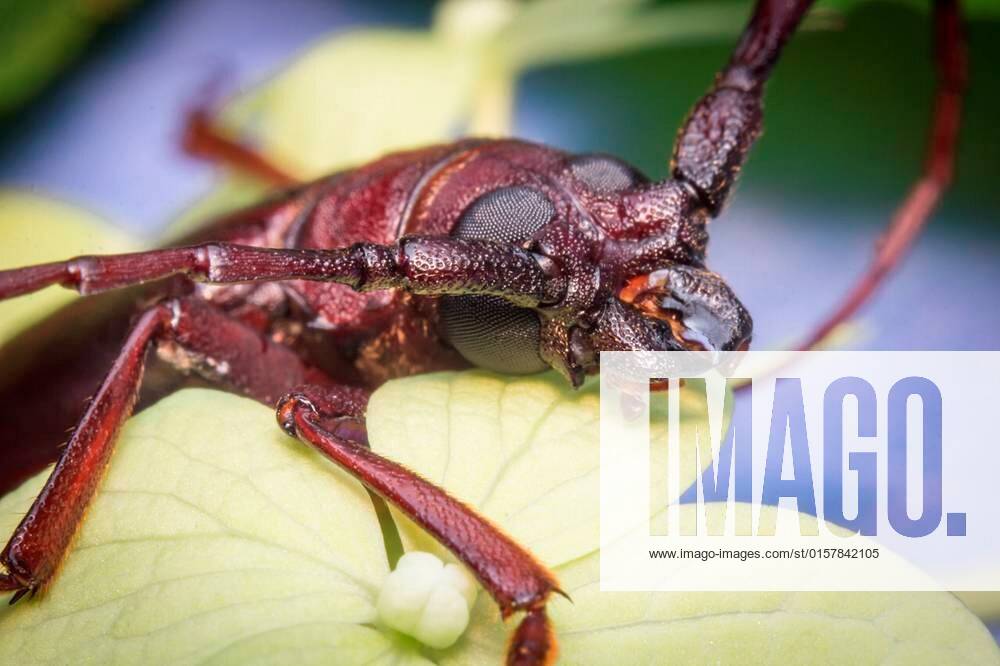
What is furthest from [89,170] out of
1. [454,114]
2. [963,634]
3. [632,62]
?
[963,634]

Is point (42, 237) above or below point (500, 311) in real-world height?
above

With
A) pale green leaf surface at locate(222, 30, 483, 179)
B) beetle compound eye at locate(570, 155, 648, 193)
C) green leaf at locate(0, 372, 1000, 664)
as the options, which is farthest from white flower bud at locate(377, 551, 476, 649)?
pale green leaf surface at locate(222, 30, 483, 179)

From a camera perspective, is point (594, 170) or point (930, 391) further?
point (594, 170)

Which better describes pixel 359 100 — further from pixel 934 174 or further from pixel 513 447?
pixel 513 447

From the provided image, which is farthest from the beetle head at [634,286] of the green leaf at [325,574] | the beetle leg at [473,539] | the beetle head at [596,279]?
the beetle leg at [473,539]

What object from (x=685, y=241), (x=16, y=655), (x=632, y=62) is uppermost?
(x=632, y=62)

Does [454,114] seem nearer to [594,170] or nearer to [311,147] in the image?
[311,147]

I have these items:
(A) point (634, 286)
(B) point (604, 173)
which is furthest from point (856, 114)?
(A) point (634, 286)
